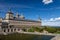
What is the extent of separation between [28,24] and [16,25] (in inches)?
128

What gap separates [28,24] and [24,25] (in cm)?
122

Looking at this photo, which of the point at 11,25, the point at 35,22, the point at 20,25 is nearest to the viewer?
the point at 11,25

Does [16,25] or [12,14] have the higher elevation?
[12,14]

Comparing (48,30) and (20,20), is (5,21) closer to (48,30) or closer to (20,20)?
(20,20)

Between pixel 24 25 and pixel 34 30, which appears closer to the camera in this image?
pixel 34 30

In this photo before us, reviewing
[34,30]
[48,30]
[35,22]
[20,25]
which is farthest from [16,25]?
[48,30]

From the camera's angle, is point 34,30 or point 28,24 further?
point 28,24

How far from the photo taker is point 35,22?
3994cm

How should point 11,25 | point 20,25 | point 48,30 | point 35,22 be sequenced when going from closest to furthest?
point 48,30, point 11,25, point 20,25, point 35,22

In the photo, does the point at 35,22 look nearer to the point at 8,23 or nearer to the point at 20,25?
the point at 20,25

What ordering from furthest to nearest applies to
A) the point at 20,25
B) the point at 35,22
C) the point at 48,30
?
the point at 35,22 → the point at 20,25 → the point at 48,30

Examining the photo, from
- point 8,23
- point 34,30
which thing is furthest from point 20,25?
point 34,30

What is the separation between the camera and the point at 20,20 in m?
37.3

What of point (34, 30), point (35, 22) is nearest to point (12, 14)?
point (35, 22)
